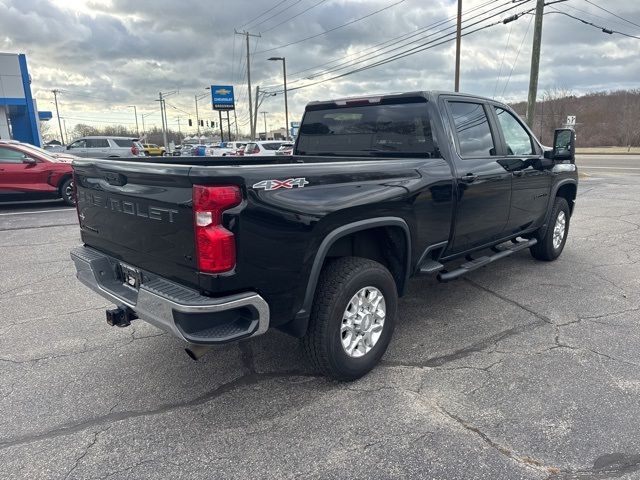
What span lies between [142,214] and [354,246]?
1.45 m

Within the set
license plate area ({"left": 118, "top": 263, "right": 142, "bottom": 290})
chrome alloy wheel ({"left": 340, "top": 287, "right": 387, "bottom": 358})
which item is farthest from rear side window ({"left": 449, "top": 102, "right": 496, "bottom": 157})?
license plate area ({"left": 118, "top": 263, "right": 142, "bottom": 290})

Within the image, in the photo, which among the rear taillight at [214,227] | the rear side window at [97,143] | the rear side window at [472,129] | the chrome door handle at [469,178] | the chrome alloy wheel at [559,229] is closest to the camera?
the rear taillight at [214,227]

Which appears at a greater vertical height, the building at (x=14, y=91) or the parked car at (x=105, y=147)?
the building at (x=14, y=91)

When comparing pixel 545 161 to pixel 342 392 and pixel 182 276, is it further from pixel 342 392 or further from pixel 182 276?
pixel 182 276

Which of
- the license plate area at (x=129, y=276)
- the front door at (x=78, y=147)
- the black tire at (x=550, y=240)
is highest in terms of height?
the front door at (x=78, y=147)

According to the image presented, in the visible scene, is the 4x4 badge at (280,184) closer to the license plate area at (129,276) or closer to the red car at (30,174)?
the license plate area at (129,276)

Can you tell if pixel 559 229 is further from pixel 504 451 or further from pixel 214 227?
pixel 214 227

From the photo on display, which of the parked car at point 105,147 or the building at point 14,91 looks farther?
the building at point 14,91

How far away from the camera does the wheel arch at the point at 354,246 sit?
282 centimetres

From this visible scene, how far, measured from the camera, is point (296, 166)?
8.89 feet

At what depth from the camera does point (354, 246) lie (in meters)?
3.35

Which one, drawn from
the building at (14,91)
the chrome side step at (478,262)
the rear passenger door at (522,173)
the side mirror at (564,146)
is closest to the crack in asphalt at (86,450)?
the chrome side step at (478,262)

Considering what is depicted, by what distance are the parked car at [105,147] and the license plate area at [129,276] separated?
Result: 60.6 ft

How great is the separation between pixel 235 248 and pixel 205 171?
0.42 m
